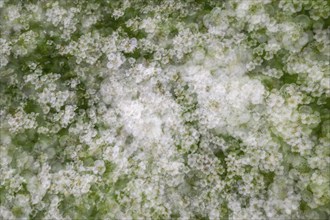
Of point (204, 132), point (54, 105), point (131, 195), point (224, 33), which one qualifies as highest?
point (224, 33)

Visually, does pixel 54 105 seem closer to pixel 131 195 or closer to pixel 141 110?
pixel 141 110

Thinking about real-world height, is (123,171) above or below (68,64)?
below

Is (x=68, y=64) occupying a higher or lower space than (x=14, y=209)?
higher

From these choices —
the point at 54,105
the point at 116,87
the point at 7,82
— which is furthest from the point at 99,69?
the point at 7,82

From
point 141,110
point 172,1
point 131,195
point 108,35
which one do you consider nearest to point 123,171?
point 131,195

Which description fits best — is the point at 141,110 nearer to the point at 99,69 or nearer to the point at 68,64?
the point at 99,69

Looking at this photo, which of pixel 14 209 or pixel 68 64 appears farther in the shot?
pixel 68 64
